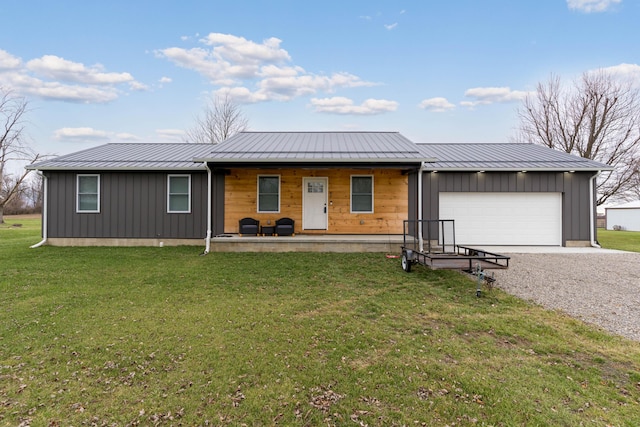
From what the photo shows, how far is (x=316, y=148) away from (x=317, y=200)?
1782 mm

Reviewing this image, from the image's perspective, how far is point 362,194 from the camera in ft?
33.6

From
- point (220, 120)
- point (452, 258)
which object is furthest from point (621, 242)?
point (220, 120)

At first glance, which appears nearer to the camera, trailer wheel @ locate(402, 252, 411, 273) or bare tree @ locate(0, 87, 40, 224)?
trailer wheel @ locate(402, 252, 411, 273)

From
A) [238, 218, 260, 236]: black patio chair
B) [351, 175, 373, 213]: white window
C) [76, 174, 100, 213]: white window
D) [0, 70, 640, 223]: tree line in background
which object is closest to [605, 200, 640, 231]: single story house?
[0, 70, 640, 223]: tree line in background

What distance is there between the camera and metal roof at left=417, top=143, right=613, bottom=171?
9.82 m

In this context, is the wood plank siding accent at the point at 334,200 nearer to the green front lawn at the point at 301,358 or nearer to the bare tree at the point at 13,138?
the green front lawn at the point at 301,358

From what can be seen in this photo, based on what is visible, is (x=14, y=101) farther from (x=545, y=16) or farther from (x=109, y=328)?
(x=545, y=16)

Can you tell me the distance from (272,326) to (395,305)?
191 centimetres

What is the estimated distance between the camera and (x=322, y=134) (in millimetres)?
12711

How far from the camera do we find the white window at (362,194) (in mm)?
10211

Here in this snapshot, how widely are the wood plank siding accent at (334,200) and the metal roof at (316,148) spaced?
87cm

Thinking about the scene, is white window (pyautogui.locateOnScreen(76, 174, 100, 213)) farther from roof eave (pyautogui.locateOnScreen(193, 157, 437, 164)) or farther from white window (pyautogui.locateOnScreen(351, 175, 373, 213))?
white window (pyautogui.locateOnScreen(351, 175, 373, 213))

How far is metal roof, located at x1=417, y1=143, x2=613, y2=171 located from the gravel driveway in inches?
117

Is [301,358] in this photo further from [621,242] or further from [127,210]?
[621,242]
